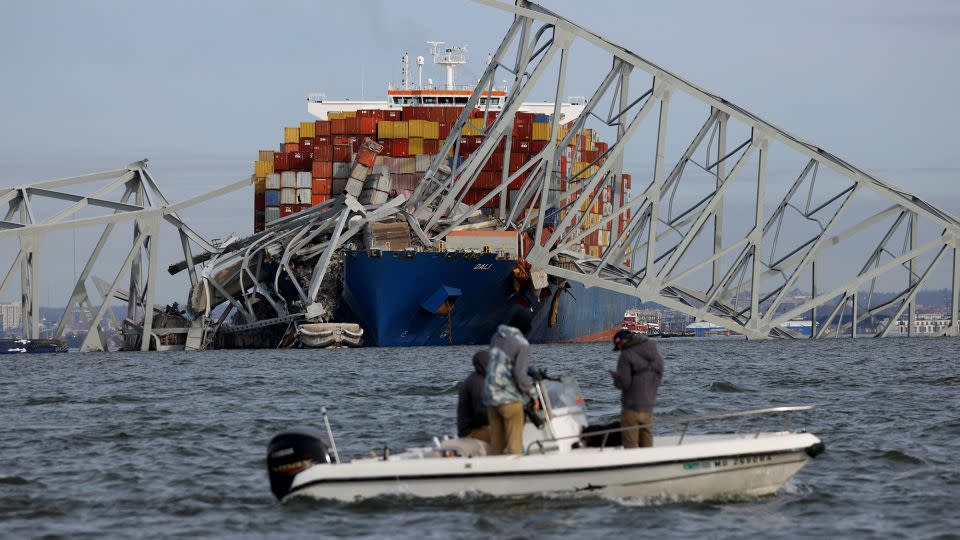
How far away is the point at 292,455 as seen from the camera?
15.0 metres

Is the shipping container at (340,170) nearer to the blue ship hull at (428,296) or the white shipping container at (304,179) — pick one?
the white shipping container at (304,179)

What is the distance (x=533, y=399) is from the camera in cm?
1453

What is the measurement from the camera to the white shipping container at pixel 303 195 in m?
78.4

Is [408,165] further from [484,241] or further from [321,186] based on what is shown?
[484,241]

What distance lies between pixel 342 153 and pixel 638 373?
65.2 m

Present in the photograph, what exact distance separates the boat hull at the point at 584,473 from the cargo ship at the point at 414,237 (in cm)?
3872

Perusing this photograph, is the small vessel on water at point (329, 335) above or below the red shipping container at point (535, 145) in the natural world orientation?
below

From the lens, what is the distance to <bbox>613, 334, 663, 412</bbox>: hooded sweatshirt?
1469 centimetres

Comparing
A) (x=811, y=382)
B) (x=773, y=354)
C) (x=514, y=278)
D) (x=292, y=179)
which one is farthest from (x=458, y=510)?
(x=292, y=179)


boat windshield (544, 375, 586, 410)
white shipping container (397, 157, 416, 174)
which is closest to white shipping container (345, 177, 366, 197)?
white shipping container (397, 157, 416, 174)

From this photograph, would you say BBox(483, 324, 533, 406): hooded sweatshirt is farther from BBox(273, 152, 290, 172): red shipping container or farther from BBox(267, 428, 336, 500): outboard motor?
BBox(273, 152, 290, 172): red shipping container

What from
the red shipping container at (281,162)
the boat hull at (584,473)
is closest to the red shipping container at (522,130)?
the red shipping container at (281,162)

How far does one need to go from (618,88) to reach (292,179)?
26044 millimetres

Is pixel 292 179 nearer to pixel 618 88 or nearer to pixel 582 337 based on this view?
pixel 582 337
